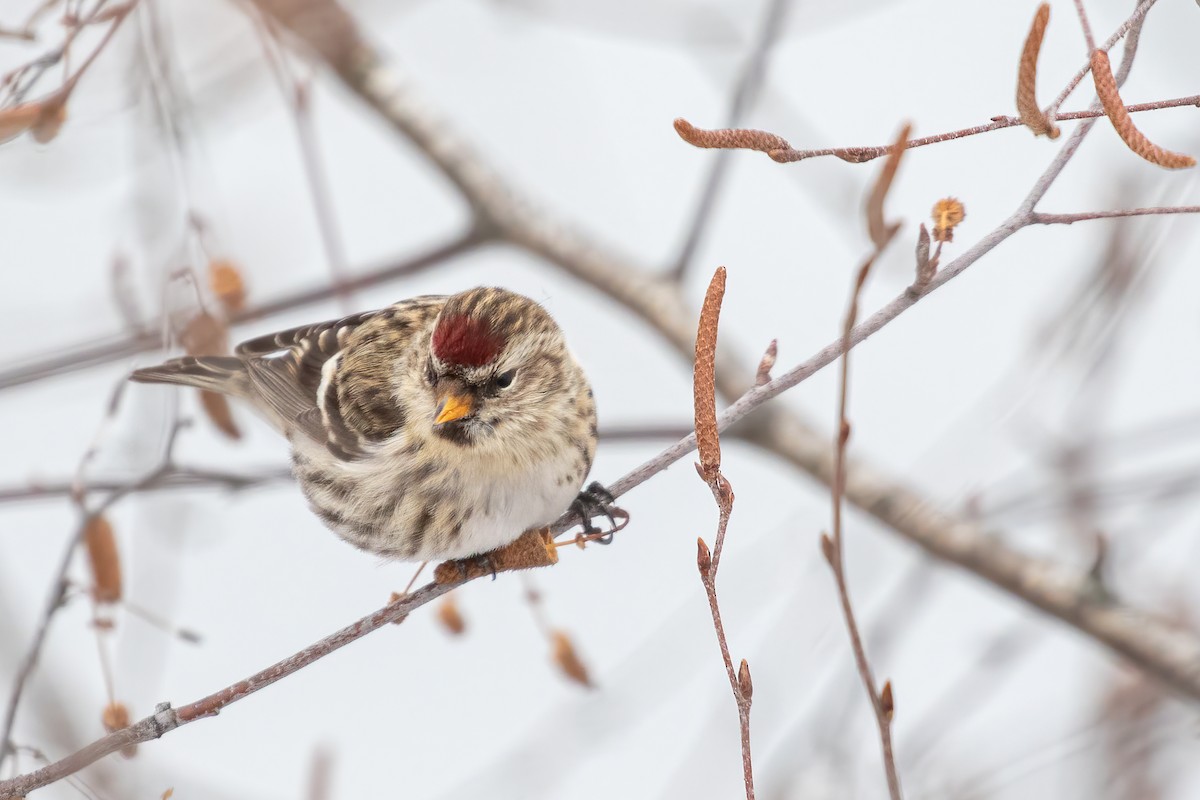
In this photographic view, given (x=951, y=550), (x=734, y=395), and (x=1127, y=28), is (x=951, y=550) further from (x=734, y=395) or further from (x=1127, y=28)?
(x=1127, y=28)

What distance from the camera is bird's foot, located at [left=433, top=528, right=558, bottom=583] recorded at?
1850 millimetres

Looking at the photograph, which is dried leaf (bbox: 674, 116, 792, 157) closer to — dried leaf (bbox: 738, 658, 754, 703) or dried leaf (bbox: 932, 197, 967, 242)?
dried leaf (bbox: 932, 197, 967, 242)

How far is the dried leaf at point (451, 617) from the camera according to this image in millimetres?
2166

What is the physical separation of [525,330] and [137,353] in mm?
689

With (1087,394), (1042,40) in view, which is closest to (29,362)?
(1042,40)

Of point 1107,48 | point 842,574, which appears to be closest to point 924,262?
point 1107,48

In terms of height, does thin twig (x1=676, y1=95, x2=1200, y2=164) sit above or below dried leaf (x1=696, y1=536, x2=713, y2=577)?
above

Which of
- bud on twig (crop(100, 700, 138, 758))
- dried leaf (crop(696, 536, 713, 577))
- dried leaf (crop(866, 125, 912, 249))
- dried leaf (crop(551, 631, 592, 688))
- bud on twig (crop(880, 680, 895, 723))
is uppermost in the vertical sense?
dried leaf (crop(551, 631, 592, 688))

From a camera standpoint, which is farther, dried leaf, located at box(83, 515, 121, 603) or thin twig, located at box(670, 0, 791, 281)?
thin twig, located at box(670, 0, 791, 281)

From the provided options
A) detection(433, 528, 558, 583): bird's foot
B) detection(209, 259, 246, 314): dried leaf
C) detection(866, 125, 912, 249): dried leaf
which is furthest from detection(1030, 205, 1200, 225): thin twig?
detection(209, 259, 246, 314): dried leaf

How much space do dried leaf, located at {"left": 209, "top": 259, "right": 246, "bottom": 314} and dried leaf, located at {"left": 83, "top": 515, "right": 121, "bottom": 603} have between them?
17.9 inches

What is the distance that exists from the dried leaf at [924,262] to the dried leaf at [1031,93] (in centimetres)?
16

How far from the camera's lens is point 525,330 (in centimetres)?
215

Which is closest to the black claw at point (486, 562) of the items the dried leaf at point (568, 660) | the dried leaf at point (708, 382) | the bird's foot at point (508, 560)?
the bird's foot at point (508, 560)
